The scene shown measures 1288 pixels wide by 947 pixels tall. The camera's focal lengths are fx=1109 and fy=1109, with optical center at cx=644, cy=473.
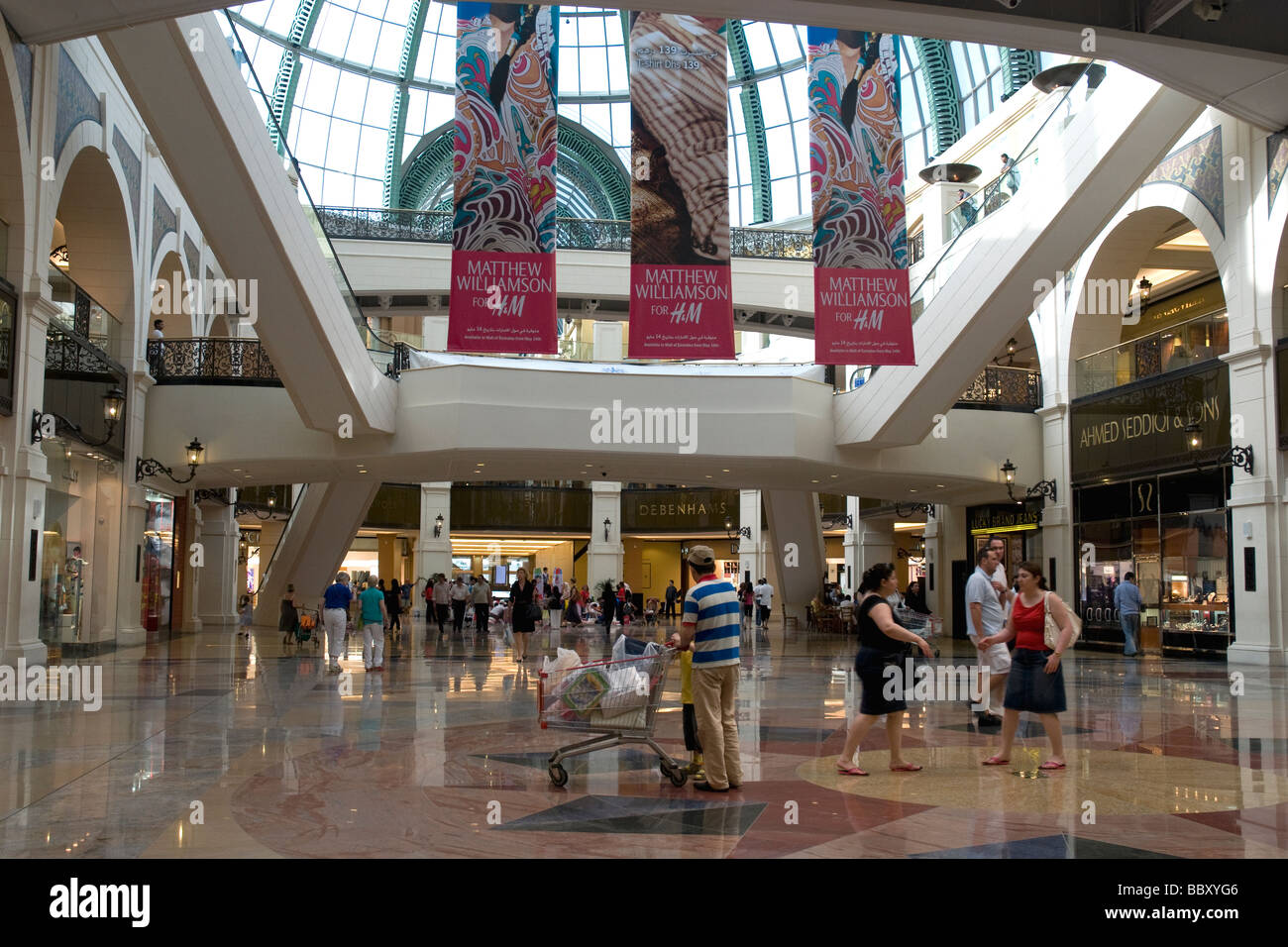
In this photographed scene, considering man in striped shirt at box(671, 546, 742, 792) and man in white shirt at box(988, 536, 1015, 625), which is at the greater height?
man in white shirt at box(988, 536, 1015, 625)

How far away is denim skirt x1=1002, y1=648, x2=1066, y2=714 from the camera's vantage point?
7.49 meters

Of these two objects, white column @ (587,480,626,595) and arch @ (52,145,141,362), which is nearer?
arch @ (52,145,141,362)

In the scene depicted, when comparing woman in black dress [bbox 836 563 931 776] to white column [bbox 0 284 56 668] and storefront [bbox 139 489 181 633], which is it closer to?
white column [bbox 0 284 56 668]

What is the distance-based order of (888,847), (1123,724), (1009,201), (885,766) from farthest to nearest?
1. (1009,201)
2. (1123,724)
3. (885,766)
4. (888,847)

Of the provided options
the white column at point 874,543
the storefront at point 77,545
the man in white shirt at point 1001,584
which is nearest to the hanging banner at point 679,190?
the man in white shirt at point 1001,584

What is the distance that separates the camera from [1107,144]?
14.8 meters

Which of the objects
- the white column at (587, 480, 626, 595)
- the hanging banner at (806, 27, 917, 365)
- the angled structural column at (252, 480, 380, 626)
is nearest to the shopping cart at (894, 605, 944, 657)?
the hanging banner at (806, 27, 917, 365)

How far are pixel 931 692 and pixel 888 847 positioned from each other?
7.59m

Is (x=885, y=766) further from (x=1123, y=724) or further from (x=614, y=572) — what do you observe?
(x=614, y=572)

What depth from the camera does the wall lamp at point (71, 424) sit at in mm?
13750

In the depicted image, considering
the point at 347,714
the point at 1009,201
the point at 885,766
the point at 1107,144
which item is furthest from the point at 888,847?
the point at 1009,201

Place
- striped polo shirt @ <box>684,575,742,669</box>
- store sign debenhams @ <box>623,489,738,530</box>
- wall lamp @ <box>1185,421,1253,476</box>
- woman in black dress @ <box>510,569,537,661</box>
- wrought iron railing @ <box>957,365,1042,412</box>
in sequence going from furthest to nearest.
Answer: store sign debenhams @ <box>623,489,738,530</box> < wrought iron railing @ <box>957,365,1042,412</box> < woman in black dress @ <box>510,569,537,661</box> < wall lamp @ <box>1185,421,1253,476</box> < striped polo shirt @ <box>684,575,742,669</box>

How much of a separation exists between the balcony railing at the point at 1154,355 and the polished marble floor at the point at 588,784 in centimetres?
753

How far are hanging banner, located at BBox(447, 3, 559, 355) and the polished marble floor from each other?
14.4 feet
